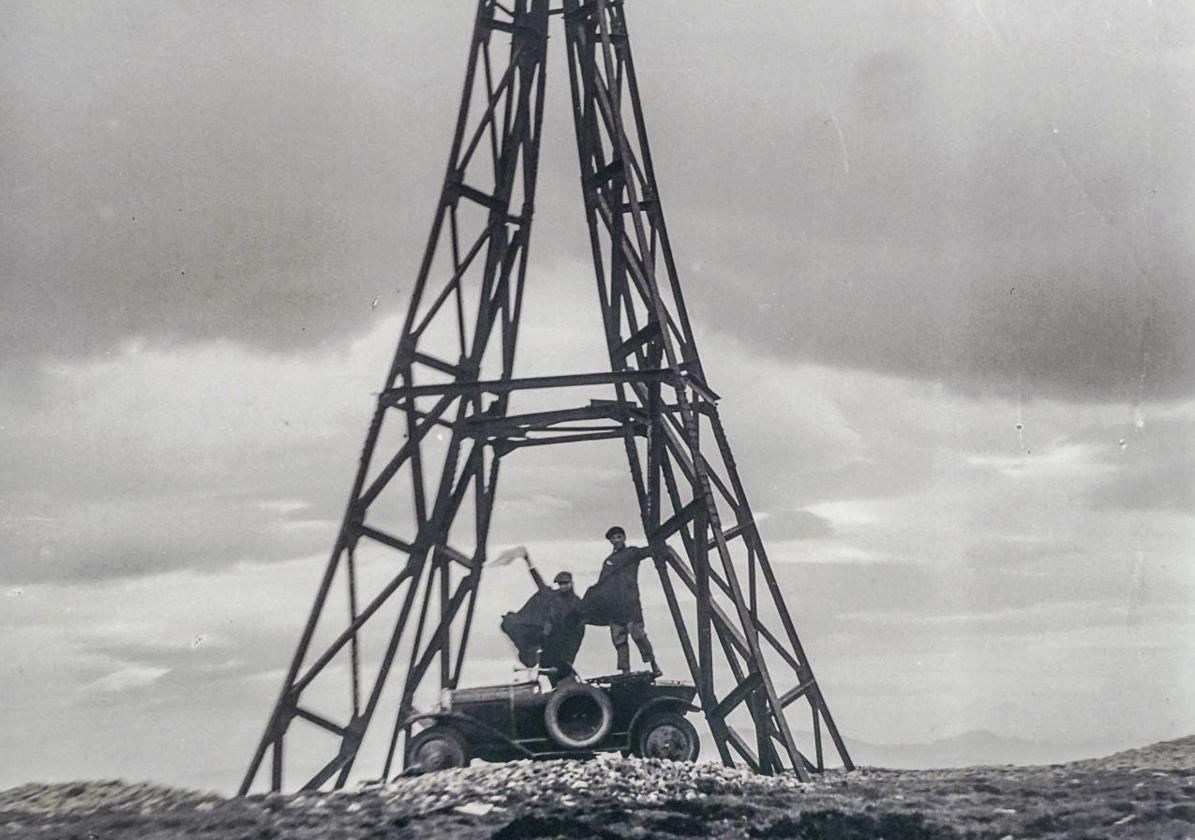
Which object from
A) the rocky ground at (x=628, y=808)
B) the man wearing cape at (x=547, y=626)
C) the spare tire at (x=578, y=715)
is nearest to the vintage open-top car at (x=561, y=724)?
the spare tire at (x=578, y=715)

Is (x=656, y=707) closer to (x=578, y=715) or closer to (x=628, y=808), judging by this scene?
(x=578, y=715)

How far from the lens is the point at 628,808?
374 inches

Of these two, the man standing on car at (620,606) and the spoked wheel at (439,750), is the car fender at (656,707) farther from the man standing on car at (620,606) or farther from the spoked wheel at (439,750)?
the spoked wheel at (439,750)

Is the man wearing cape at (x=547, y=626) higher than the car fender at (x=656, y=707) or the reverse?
higher

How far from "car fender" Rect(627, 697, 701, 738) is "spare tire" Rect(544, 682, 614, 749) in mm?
230

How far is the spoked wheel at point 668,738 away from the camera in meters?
12.0

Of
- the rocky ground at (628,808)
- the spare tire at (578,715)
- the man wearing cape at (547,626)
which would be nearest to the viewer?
the rocky ground at (628,808)

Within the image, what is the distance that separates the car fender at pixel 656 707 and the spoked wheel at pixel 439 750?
1.65 meters

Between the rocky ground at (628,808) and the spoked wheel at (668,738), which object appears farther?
the spoked wheel at (668,738)

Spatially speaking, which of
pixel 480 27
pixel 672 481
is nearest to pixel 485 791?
pixel 672 481

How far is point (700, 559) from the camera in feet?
45.4

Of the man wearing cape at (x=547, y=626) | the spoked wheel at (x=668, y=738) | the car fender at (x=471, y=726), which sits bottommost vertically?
the spoked wheel at (x=668, y=738)

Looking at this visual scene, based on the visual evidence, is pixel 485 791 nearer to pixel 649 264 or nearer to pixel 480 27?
pixel 649 264

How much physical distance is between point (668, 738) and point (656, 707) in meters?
0.32
